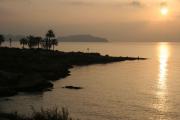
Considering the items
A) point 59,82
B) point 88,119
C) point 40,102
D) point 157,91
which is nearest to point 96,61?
point 59,82

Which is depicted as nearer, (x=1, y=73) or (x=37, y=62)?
(x=1, y=73)

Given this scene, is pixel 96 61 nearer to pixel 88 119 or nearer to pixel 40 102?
pixel 40 102

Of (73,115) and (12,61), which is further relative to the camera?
(12,61)

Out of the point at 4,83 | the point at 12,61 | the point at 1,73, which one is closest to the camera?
the point at 4,83

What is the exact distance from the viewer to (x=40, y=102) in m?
72.4

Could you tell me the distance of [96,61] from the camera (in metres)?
198

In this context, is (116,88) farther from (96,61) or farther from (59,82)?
(96,61)

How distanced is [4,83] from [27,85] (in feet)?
18.3

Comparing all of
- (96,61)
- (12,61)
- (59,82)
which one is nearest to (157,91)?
(59,82)

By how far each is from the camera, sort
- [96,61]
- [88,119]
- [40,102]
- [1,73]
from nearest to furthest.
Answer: [88,119], [40,102], [1,73], [96,61]

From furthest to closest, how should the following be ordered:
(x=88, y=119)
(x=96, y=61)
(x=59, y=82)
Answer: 1. (x=96, y=61)
2. (x=59, y=82)
3. (x=88, y=119)

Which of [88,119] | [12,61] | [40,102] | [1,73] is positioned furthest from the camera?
[12,61]

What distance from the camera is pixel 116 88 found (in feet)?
315

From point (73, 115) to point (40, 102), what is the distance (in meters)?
14.4
